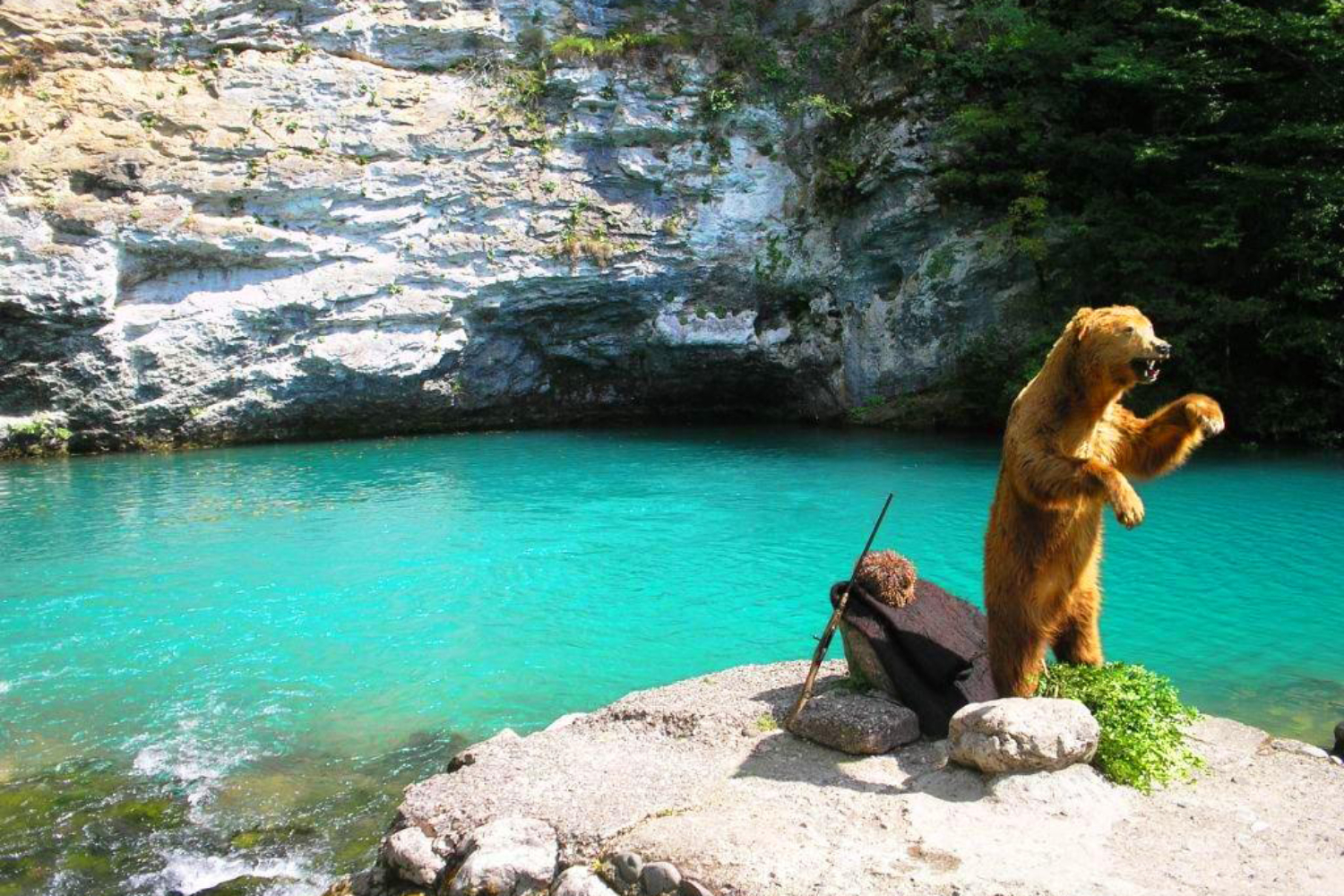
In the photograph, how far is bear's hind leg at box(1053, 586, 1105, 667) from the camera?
17.6 feet

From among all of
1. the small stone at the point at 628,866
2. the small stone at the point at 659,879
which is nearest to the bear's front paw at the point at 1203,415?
the small stone at the point at 659,879

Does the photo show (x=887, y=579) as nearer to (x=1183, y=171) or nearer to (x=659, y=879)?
(x=659, y=879)

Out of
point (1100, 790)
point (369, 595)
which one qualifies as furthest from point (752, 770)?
point (369, 595)

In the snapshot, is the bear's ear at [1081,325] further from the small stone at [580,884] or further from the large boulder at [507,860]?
the large boulder at [507,860]

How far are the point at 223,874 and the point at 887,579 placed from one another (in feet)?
13.4

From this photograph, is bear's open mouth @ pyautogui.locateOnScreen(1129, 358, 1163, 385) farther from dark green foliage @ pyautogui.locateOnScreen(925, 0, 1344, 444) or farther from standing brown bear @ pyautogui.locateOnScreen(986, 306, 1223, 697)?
dark green foliage @ pyautogui.locateOnScreen(925, 0, 1344, 444)

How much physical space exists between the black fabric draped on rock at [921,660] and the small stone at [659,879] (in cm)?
190

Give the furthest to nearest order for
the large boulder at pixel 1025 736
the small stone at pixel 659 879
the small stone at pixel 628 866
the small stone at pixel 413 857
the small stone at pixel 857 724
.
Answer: the small stone at pixel 857 724 < the small stone at pixel 413 857 < the large boulder at pixel 1025 736 < the small stone at pixel 628 866 < the small stone at pixel 659 879

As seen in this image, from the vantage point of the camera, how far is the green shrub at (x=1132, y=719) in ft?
16.0

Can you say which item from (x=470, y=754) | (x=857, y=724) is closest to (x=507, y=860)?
(x=470, y=754)

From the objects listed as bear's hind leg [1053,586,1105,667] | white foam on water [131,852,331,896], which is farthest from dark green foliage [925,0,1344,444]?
white foam on water [131,852,331,896]

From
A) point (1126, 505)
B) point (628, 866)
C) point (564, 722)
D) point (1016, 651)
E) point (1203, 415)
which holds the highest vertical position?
point (1203, 415)

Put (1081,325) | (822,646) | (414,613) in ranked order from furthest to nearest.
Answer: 1. (414,613)
2. (822,646)
3. (1081,325)

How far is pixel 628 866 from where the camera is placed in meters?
4.43
